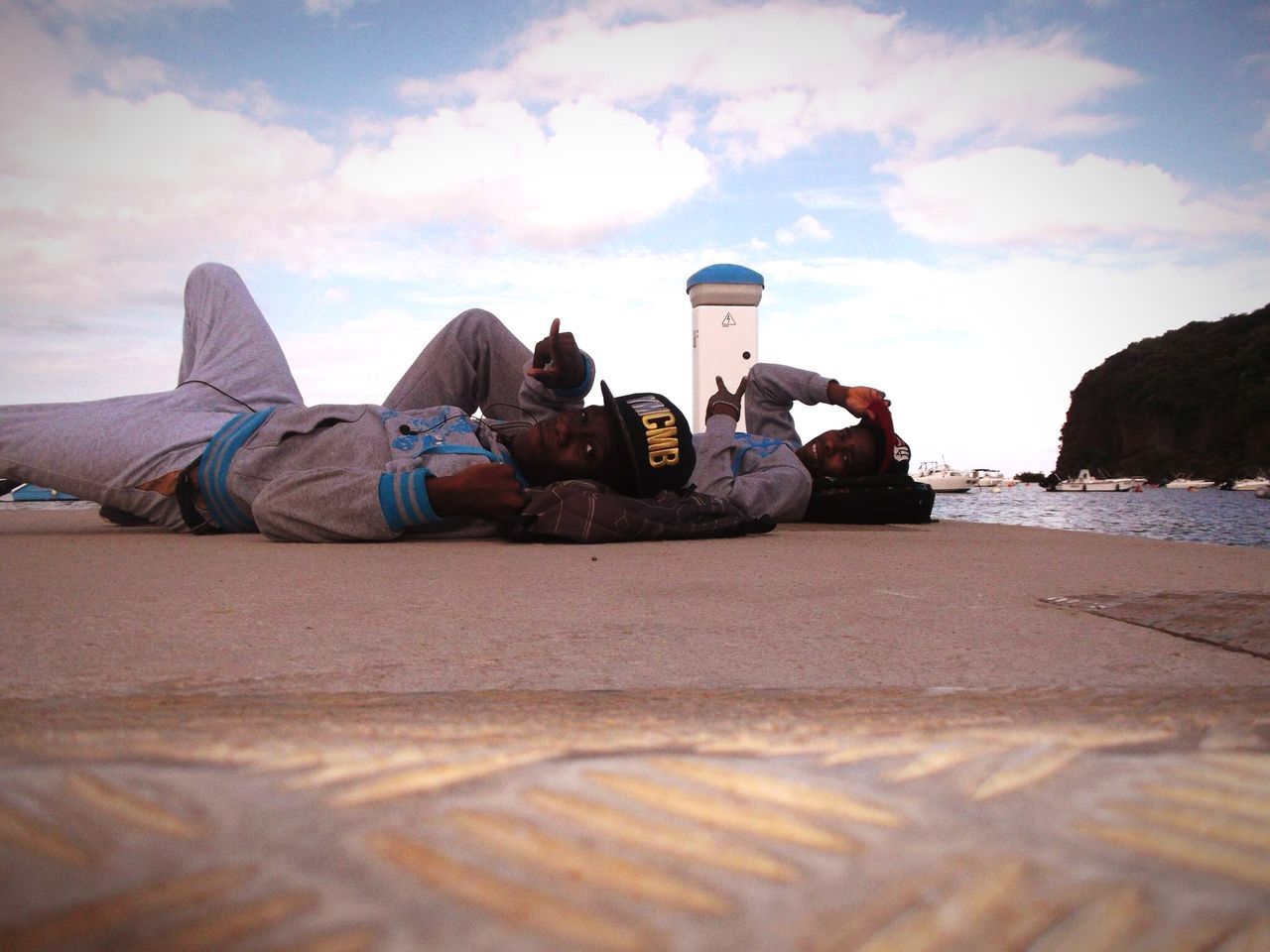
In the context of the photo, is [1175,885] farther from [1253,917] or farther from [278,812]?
[278,812]

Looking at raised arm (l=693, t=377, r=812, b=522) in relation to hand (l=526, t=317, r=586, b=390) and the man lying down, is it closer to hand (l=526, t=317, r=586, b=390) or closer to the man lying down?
the man lying down

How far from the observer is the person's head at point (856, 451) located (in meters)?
4.71

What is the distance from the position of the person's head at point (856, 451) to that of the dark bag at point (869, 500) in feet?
0.36

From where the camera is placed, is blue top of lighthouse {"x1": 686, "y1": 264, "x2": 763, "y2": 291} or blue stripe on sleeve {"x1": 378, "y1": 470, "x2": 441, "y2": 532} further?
blue top of lighthouse {"x1": 686, "y1": 264, "x2": 763, "y2": 291}

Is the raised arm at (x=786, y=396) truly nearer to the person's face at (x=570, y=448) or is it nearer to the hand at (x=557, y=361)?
the hand at (x=557, y=361)

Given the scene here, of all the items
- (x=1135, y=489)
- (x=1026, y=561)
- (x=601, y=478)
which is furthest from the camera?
(x=1135, y=489)

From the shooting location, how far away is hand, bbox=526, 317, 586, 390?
395cm

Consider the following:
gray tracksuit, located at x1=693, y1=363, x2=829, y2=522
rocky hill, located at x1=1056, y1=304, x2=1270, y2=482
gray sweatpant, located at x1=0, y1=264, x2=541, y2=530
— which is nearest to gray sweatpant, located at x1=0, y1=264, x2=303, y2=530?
gray sweatpant, located at x1=0, y1=264, x2=541, y2=530

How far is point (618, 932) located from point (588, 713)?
10 cm

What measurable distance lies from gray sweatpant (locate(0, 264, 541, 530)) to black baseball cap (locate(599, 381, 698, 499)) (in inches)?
48.6

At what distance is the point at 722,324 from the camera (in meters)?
7.51

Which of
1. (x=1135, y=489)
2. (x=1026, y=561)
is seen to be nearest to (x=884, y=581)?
(x=1026, y=561)

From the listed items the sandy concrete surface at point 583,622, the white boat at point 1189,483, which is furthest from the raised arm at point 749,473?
the white boat at point 1189,483

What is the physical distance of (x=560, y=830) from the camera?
0.64ft
